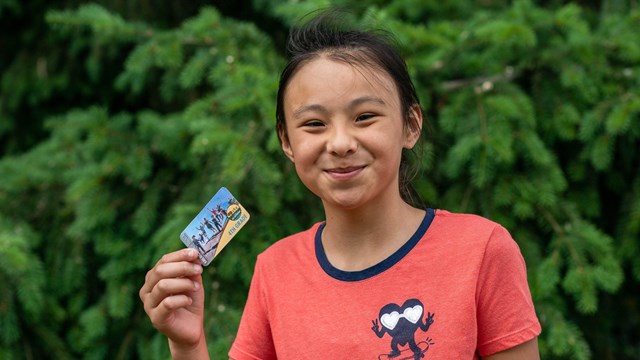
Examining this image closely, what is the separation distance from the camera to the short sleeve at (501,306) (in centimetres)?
156

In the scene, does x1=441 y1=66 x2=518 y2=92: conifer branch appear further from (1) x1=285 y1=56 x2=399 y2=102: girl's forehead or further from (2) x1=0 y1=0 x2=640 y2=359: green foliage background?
(1) x1=285 y1=56 x2=399 y2=102: girl's forehead

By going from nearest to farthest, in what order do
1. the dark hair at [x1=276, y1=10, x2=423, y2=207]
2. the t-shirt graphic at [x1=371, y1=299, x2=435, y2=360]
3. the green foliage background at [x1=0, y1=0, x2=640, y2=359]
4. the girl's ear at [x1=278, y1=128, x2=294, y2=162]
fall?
the t-shirt graphic at [x1=371, y1=299, x2=435, y2=360]
the dark hair at [x1=276, y1=10, x2=423, y2=207]
the girl's ear at [x1=278, y1=128, x2=294, y2=162]
the green foliage background at [x1=0, y1=0, x2=640, y2=359]

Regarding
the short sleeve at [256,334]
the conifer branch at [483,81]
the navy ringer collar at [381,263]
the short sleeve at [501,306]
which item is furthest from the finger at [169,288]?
the conifer branch at [483,81]

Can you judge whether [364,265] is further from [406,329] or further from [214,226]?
[214,226]

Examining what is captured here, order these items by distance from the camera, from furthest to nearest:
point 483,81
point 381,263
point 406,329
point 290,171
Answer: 1. point 483,81
2. point 290,171
3. point 381,263
4. point 406,329

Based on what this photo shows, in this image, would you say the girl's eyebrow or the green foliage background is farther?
the green foliage background

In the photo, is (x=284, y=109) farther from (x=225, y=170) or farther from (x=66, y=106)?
(x=66, y=106)

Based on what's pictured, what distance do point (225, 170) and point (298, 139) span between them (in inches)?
38.1

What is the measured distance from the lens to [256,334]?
1.77 meters

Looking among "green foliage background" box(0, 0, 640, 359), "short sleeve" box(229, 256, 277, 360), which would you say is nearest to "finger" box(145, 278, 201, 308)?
"short sleeve" box(229, 256, 277, 360)

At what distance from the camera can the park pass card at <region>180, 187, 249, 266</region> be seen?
170 cm

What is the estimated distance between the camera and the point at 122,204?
3051 millimetres

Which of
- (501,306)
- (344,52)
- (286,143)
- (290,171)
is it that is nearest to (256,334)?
(286,143)

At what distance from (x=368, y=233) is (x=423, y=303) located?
9.0 inches
